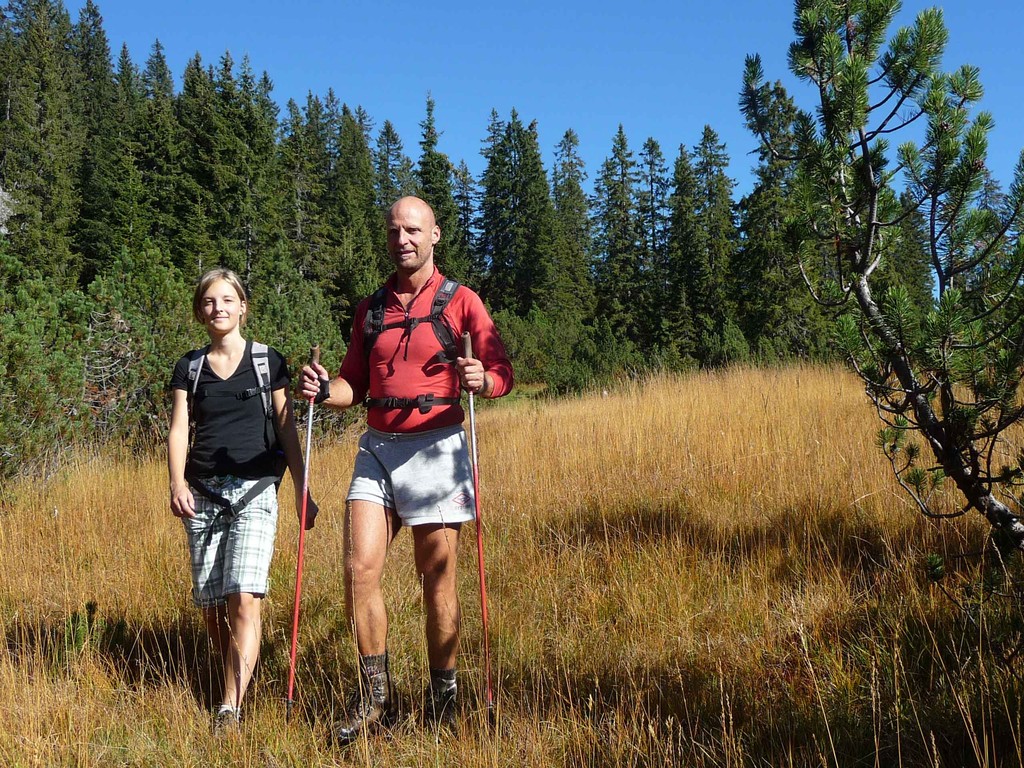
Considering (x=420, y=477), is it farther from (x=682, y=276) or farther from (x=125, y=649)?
(x=682, y=276)

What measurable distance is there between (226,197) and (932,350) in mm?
32066

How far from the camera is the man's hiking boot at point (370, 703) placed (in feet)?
8.72

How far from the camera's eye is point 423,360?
9.42 ft

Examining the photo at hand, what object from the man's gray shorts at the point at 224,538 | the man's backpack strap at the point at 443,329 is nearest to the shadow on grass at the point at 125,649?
the man's gray shorts at the point at 224,538

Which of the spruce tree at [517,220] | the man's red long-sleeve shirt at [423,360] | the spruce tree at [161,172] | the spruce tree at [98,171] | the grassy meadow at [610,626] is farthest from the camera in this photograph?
the spruce tree at [517,220]

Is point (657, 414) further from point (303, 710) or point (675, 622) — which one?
point (303, 710)

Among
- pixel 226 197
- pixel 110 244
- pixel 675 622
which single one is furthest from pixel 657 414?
pixel 110 244

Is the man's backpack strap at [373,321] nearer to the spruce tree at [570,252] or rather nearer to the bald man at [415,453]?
the bald man at [415,453]

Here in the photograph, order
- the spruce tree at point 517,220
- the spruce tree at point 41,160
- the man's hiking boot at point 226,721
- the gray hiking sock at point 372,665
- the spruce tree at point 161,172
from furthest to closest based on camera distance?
the spruce tree at point 517,220
the spruce tree at point 41,160
the spruce tree at point 161,172
the gray hiking sock at point 372,665
the man's hiking boot at point 226,721

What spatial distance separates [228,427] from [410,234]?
1082 mm

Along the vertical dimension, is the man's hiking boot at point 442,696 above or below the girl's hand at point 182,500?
below

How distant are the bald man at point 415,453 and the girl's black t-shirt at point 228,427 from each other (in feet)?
1.21

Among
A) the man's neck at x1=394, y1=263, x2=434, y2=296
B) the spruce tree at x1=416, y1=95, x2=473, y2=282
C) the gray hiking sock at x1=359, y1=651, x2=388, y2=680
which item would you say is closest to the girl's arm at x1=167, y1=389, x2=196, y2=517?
the gray hiking sock at x1=359, y1=651, x2=388, y2=680

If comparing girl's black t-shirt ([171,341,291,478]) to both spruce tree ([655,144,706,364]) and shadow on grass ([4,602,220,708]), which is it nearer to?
shadow on grass ([4,602,220,708])
